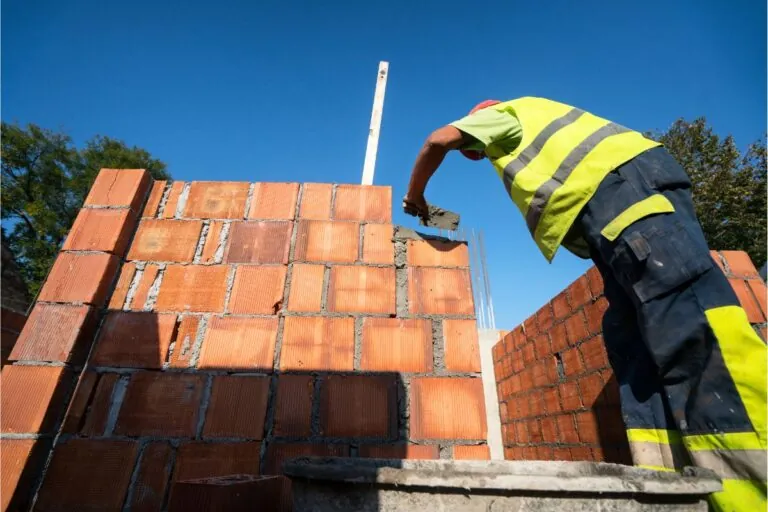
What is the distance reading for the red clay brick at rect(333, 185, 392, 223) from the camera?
1710 millimetres

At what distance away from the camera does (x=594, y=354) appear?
2492 mm

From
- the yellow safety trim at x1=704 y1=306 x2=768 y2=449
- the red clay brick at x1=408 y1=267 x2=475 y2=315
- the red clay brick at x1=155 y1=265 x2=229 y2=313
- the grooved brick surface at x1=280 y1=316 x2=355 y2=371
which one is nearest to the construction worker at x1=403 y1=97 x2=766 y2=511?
the yellow safety trim at x1=704 y1=306 x2=768 y2=449

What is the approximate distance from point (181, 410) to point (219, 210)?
0.86 meters

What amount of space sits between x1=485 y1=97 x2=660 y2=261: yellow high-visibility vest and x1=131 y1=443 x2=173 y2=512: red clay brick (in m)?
1.49

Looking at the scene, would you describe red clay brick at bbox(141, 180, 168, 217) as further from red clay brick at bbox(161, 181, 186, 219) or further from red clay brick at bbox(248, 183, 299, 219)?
red clay brick at bbox(248, 183, 299, 219)

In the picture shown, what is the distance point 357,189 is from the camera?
1.78 meters

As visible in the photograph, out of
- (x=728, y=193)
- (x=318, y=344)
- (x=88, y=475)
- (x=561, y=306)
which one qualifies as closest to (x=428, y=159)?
(x=318, y=344)

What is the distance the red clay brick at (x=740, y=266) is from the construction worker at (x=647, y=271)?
1.30 metres

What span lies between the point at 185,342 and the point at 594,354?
2412 millimetres

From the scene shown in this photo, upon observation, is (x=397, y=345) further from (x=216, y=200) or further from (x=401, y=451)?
(x=216, y=200)

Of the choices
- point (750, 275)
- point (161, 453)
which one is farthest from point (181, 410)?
point (750, 275)

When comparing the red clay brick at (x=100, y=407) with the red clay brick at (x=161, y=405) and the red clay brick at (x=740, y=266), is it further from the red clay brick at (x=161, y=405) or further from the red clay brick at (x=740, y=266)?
the red clay brick at (x=740, y=266)

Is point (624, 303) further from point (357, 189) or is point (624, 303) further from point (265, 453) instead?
point (265, 453)

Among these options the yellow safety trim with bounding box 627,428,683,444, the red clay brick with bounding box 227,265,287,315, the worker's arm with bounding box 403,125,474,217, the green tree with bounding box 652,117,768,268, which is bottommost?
the yellow safety trim with bounding box 627,428,683,444
